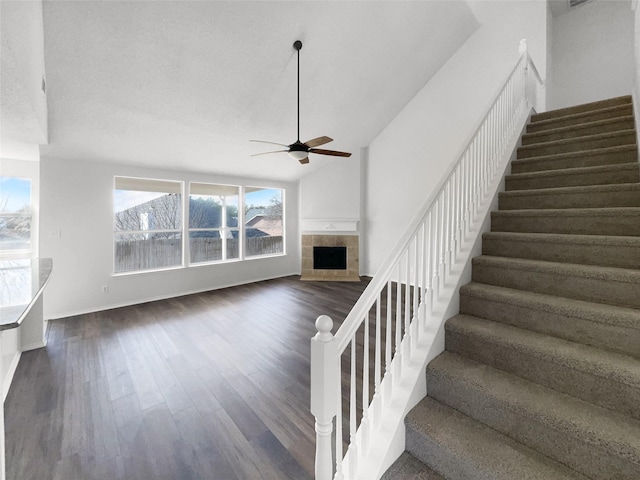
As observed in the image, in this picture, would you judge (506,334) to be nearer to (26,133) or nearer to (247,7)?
(247,7)

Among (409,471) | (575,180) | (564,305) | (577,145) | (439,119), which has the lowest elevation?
(409,471)

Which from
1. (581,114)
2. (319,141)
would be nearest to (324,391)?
(319,141)

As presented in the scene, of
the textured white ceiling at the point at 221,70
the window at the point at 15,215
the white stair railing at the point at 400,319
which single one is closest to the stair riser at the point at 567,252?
the white stair railing at the point at 400,319

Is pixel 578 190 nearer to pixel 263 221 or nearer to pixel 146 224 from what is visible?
pixel 263 221

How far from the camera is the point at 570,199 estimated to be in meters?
2.26

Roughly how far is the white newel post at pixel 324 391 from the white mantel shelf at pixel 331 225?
17.4ft

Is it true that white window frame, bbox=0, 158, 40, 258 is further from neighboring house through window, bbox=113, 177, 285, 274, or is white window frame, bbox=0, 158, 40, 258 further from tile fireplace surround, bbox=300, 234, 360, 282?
tile fireplace surround, bbox=300, 234, 360, 282

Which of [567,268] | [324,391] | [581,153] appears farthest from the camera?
[581,153]

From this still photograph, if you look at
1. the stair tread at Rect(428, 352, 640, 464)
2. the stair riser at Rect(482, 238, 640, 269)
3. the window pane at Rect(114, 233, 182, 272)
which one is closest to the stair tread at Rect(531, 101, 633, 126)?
the stair riser at Rect(482, 238, 640, 269)

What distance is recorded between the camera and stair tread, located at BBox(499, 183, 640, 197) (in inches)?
80.4

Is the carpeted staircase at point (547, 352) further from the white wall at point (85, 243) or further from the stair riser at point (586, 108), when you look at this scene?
the white wall at point (85, 243)

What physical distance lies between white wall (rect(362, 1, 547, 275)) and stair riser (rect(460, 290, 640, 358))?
9.79 feet

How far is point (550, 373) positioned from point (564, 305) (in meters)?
0.40

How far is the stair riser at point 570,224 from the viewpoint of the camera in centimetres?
188
